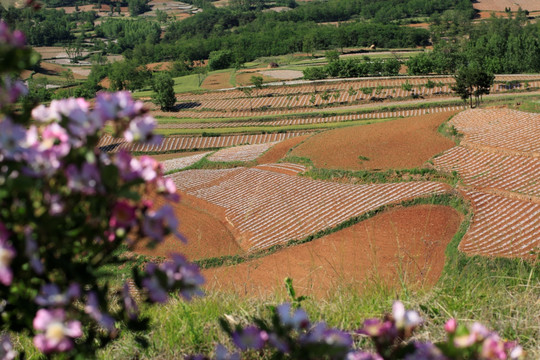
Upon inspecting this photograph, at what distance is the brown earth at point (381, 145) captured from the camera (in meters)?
21.7

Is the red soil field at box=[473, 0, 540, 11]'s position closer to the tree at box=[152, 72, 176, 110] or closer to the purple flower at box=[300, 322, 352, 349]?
the tree at box=[152, 72, 176, 110]

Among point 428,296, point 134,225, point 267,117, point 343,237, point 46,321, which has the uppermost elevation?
point 134,225

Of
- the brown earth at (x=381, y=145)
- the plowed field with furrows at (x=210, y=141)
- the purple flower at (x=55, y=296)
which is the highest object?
the purple flower at (x=55, y=296)

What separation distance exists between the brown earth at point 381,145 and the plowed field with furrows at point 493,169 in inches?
40.9

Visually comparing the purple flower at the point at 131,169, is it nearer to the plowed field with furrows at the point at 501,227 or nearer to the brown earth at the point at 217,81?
the plowed field with furrows at the point at 501,227

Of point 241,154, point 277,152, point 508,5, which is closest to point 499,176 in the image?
point 277,152

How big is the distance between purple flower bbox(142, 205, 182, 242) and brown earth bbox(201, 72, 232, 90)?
76272 millimetres

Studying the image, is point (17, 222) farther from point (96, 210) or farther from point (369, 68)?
point (369, 68)

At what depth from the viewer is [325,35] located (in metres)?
109

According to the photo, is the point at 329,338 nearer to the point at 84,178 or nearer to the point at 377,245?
the point at 84,178

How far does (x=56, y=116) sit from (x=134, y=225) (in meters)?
0.48

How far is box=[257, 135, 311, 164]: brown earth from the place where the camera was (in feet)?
97.1

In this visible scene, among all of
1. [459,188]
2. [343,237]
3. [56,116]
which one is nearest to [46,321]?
[56,116]

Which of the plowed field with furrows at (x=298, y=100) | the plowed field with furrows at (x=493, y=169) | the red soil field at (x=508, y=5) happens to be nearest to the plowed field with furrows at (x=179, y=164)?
the plowed field with furrows at (x=493, y=169)
